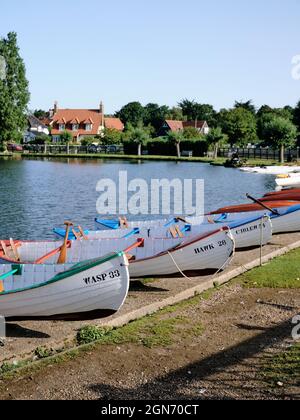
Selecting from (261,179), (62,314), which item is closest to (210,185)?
(261,179)

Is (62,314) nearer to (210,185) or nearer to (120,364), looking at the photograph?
(120,364)

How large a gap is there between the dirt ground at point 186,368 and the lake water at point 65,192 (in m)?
17.1

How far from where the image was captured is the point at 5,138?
100750 millimetres

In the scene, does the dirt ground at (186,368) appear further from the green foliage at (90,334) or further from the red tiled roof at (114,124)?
the red tiled roof at (114,124)

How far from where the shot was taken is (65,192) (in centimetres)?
4706

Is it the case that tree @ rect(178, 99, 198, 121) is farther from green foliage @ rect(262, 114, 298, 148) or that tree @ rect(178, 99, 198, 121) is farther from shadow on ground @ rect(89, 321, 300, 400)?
shadow on ground @ rect(89, 321, 300, 400)

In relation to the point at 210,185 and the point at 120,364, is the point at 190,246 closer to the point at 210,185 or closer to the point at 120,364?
the point at 120,364

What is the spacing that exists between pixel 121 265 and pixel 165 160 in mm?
85384

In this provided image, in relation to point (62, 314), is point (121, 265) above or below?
above

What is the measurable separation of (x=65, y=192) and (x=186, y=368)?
38.8 m

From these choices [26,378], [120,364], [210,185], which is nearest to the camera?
[26,378]

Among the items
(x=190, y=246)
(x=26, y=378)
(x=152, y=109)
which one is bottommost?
(x=26, y=378)
